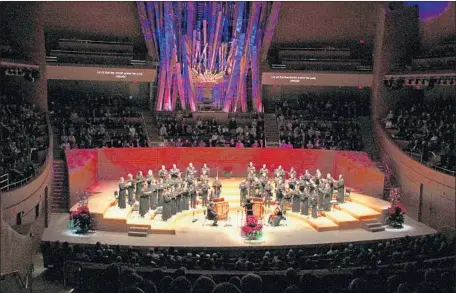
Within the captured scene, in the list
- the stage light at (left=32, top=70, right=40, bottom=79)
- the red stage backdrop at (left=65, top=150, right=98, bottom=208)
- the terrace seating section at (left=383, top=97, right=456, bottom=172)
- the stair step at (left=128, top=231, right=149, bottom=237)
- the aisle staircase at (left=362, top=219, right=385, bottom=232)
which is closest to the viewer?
the stair step at (left=128, top=231, right=149, bottom=237)

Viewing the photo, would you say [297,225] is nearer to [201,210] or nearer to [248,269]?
[201,210]

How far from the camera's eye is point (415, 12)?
2261 centimetres

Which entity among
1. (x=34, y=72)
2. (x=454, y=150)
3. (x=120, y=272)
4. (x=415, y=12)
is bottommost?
(x=120, y=272)

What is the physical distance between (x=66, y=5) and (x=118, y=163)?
7.07 m

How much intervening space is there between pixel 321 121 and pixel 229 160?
16.0 ft

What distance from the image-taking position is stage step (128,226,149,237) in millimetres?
14164

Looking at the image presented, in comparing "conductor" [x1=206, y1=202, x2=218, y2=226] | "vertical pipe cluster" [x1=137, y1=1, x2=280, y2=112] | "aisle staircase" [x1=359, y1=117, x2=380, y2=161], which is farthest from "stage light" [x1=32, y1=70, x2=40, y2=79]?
"aisle staircase" [x1=359, y1=117, x2=380, y2=161]

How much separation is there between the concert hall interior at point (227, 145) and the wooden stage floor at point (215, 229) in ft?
0.28

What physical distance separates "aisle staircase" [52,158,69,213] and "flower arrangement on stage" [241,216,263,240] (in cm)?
685

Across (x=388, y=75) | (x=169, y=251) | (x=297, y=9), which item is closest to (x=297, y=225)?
(x=169, y=251)

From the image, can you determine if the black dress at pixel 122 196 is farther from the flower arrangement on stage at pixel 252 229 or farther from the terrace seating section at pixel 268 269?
the flower arrangement on stage at pixel 252 229

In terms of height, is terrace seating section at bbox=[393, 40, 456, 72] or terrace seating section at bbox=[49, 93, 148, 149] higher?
terrace seating section at bbox=[393, 40, 456, 72]

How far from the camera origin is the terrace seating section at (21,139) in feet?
45.6

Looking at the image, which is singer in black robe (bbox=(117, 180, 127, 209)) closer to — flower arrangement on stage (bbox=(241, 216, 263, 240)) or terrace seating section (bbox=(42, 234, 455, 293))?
terrace seating section (bbox=(42, 234, 455, 293))
